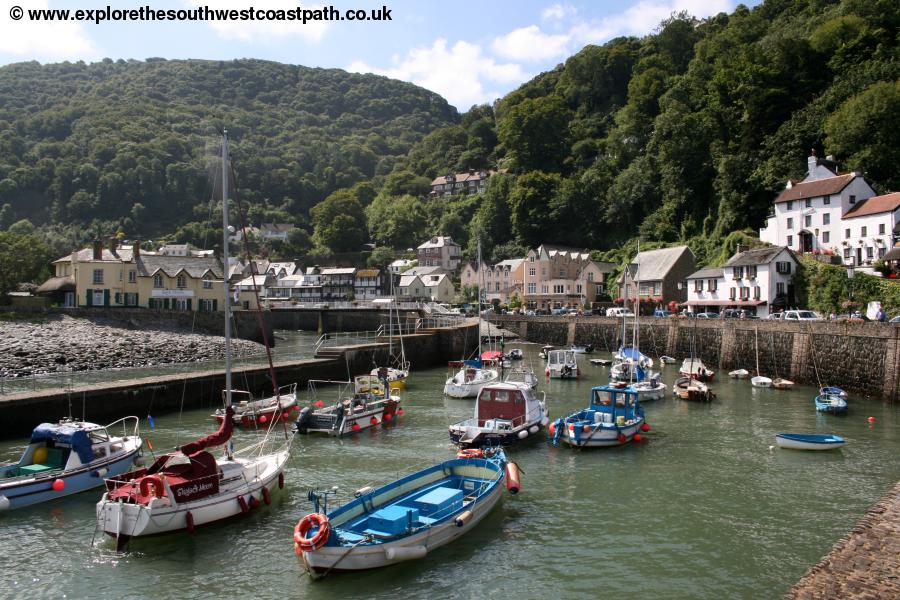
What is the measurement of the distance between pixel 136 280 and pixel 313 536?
189ft

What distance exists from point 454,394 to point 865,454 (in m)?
20.8

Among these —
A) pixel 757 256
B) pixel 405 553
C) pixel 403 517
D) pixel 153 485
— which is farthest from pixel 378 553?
pixel 757 256

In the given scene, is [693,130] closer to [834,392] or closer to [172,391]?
[834,392]

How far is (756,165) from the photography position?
7456 centimetres

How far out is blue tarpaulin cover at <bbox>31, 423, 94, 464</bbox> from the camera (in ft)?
65.6

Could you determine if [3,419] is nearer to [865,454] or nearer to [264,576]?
[264,576]

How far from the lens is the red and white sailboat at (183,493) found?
52.4 feet

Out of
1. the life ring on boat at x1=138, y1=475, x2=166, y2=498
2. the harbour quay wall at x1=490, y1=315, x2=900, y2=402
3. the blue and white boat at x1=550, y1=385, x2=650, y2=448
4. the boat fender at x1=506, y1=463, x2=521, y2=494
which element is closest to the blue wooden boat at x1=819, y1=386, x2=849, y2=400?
the harbour quay wall at x1=490, y1=315, x2=900, y2=402

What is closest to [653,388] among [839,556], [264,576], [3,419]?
[839,556]

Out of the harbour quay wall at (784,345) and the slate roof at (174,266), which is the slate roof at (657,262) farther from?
the slate roof at (174,266)

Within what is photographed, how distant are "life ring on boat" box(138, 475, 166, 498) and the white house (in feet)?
178

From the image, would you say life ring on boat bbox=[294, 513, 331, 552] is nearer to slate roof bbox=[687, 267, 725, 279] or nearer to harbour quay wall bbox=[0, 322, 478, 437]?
harbour quay wall bbox=[0, 322, 478, 437]

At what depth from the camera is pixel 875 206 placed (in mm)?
56000

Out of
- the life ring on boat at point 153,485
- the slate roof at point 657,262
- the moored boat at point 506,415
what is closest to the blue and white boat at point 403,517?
the life ring on boat at point 153,485
